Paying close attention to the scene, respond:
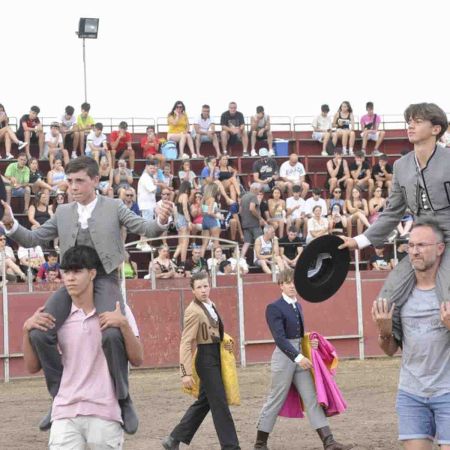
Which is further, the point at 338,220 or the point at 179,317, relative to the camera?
the point at 338,220

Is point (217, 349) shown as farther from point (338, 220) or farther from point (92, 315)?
point (338, 220)

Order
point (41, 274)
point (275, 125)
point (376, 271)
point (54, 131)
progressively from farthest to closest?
point (275, 125) → point (54, 131) → point (376, 271) → point (41, 274)

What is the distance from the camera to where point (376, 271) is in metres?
20.7

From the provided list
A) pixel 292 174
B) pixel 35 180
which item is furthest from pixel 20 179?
pixel 292 174

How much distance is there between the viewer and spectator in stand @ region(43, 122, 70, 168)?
22859 millimetres

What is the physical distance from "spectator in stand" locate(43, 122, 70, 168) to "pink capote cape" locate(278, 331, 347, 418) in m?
12.4

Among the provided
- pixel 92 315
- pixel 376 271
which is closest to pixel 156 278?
pixel 376 271

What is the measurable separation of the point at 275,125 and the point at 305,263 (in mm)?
22511

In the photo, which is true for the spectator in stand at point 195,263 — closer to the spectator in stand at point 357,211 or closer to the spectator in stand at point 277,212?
the spectator in stand at point 277,212

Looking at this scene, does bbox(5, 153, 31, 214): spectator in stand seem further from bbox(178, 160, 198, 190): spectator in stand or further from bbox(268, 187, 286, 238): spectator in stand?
bbox(268, 187, 286, 238): spectator in stand

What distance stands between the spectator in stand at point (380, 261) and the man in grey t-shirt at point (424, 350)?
14.4m

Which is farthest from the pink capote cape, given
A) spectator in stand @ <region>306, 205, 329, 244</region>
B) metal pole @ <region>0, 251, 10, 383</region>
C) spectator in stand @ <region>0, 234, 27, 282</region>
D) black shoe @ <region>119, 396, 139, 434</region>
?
spectator in stand @ <region>306, 205, 329, 244</region>

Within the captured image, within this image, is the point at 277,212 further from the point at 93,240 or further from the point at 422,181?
the point at 422,181

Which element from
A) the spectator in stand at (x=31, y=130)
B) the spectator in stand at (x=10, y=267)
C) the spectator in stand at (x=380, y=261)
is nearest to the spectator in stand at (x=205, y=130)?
the spectator in stand at (x=31, y=130)
